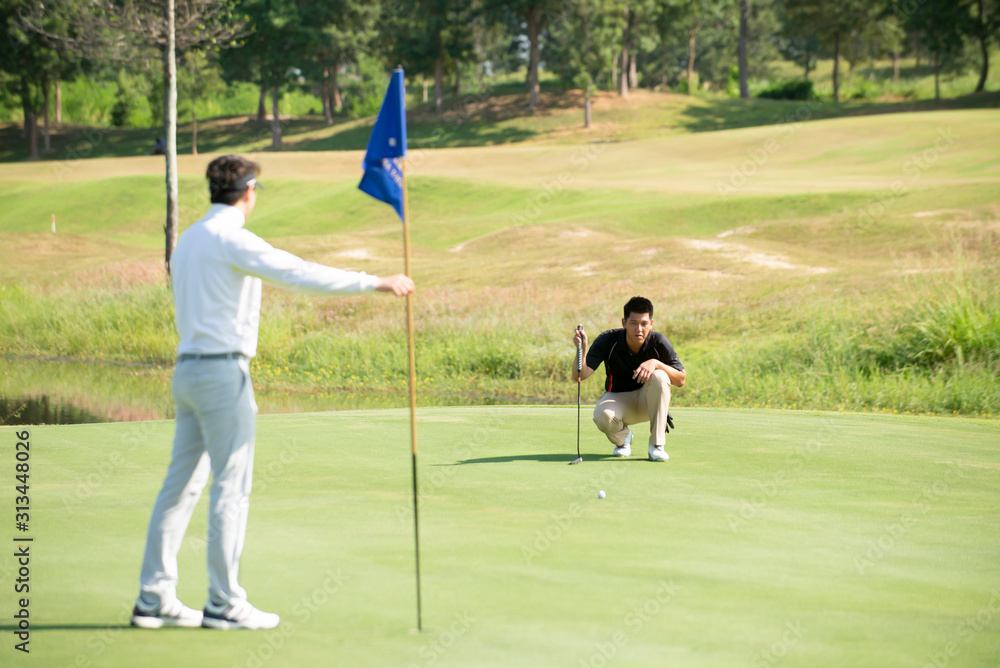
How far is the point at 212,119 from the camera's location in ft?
285

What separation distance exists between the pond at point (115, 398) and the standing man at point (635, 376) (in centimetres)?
894

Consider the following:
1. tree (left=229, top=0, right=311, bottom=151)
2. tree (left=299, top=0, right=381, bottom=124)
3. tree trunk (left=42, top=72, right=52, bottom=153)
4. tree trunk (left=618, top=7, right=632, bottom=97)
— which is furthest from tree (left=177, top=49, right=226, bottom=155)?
tree trunk (left=618, top=7, right=632, bottom=97)

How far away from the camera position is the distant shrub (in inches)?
3044

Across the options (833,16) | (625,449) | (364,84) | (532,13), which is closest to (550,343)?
(625,449)

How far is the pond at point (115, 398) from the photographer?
55.7 feet

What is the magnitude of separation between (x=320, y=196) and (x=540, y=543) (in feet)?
136

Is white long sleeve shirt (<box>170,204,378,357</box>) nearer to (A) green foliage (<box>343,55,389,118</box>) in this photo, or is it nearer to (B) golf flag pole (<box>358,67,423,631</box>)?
(B) golf flag pole (<box>358,67,423,631</box>)

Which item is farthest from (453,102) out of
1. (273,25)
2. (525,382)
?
(525,382)

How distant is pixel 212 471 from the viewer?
15.2ft

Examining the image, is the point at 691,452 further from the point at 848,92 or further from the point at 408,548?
the point at 848,92

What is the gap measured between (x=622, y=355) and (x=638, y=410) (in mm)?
522
